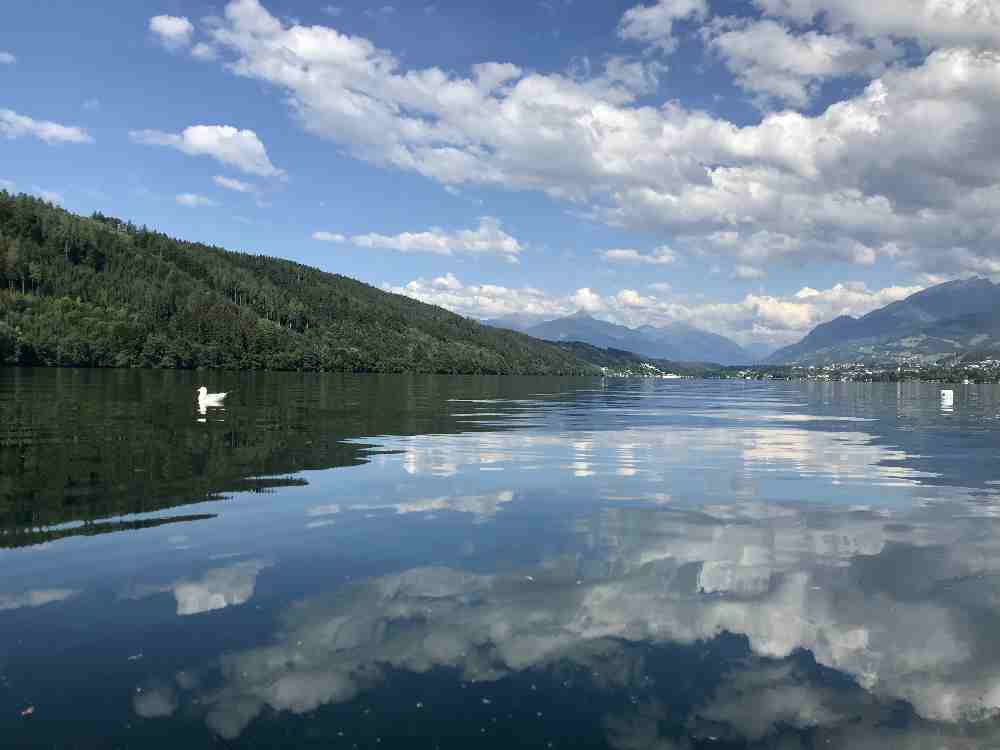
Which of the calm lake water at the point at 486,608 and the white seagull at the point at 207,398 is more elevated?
the white seagull at the point at 207,398

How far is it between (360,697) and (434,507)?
13.8 metres

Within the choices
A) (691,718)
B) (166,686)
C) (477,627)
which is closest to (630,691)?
(691,718)

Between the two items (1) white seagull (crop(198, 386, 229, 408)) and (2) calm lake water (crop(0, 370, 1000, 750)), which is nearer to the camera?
(2) calm lake water (crop(0, 370, 1000, 750))

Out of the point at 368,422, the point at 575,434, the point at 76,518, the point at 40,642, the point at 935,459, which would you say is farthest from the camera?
the point at 368,422

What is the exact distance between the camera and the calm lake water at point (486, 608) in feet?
32.2

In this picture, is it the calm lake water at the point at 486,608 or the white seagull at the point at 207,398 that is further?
the white seagull at the point at 207,398

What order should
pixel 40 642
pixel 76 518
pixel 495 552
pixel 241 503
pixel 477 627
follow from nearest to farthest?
pixel 40 642
pixel 477 627
pixel 495 552
pixel 76 518
pixel 241 503

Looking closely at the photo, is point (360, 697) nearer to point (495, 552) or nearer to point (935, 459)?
point (495, 552)

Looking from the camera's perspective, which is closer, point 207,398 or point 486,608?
point 486,608

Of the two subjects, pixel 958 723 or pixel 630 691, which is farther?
pixel 630 691

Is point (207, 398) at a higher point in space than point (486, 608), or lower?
higher

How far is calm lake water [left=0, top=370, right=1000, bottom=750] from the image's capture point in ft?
32.2

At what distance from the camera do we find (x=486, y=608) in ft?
46.1

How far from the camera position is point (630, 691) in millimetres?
10703
